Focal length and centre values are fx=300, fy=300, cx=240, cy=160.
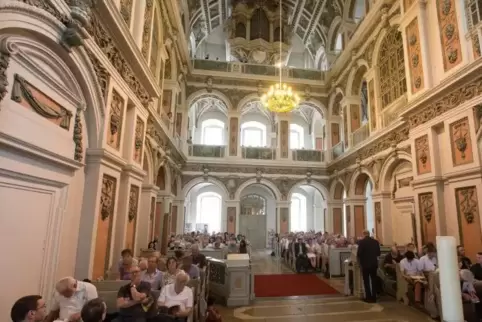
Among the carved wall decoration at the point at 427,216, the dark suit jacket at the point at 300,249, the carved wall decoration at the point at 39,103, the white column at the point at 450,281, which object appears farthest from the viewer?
the dark suit jacket at the point at 300,249

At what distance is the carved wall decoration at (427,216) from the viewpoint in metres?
7.27

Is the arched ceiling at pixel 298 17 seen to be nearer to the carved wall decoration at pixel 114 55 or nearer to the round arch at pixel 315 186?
the round arch at pixel 315 186

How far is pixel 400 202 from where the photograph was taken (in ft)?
32.9

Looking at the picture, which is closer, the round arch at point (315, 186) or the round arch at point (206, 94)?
the round arch at point (206, 94)

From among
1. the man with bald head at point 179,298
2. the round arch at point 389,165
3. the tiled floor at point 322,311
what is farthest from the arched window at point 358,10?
the man with bald head at point 179,298

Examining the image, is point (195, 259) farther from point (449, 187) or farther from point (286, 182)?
point (286, 182)

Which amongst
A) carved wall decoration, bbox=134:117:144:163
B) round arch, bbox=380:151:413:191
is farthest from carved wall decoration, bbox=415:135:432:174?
carved wall decoration, bbox=134:117:144:163

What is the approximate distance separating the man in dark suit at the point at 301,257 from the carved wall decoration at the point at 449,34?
6.66 metres

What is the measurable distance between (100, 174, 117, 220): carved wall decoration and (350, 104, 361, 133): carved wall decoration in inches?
431

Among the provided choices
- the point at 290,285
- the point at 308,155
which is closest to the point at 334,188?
the point at 308,155

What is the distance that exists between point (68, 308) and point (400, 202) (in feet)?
32.6

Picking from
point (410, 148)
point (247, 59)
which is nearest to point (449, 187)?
point (410, 148)

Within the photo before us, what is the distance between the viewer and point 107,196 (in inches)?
202

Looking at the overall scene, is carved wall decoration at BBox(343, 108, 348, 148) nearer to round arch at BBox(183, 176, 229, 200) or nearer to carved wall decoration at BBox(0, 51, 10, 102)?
round arch at BBox(183, 176, 229, 200)
